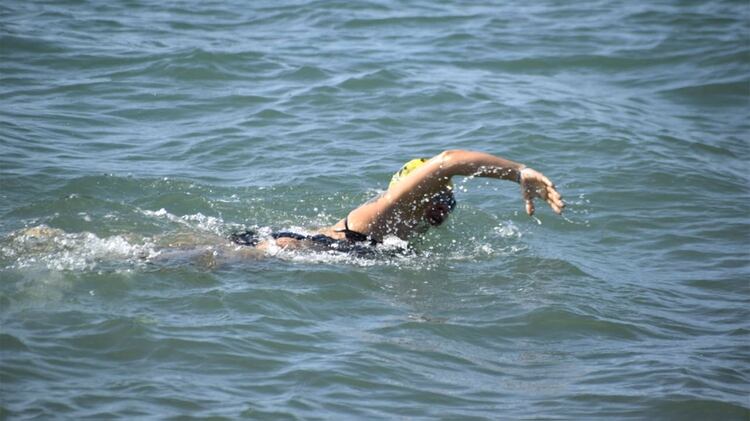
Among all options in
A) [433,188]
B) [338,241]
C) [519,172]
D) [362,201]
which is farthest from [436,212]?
[362,201]

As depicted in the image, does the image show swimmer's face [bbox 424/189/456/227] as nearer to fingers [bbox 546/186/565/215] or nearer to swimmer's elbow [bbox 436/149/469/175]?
swimmer's elbow [bbox 436/149/469/175]

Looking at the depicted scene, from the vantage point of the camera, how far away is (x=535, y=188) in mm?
6414

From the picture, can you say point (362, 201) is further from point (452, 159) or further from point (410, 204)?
point (452, 159)

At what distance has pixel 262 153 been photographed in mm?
10555

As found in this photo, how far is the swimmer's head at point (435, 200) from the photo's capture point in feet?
24.0

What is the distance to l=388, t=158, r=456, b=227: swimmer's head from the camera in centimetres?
731

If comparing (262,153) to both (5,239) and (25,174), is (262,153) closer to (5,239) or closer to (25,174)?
(25,174)

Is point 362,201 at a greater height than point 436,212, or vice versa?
point 436,212

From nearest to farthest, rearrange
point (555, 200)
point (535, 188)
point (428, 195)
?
point (555, 200), point (535, 188), point (428, 195)

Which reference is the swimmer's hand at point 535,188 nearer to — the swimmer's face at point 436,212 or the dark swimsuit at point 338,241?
the swimmer's face at point 436,212

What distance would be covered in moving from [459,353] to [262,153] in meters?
4.84

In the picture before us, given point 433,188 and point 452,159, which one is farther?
point 433,188

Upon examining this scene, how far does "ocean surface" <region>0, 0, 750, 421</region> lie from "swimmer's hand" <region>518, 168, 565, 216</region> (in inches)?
37.7

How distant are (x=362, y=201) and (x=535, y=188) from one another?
328cm
